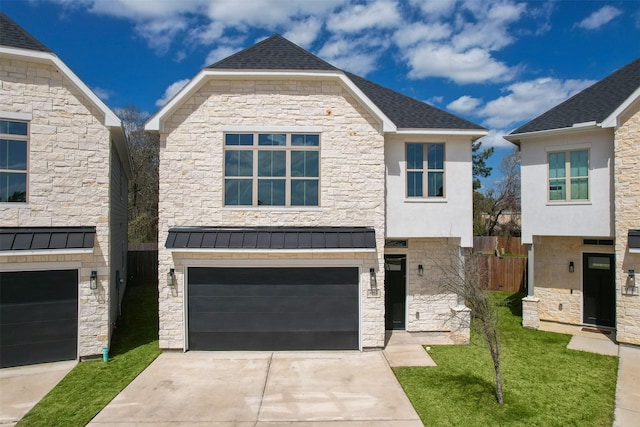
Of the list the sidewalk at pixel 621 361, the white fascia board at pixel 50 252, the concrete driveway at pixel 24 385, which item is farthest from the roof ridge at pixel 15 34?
the sidewalk at pixel 621 361

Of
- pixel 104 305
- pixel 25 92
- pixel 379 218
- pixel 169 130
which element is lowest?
pixel 104 305

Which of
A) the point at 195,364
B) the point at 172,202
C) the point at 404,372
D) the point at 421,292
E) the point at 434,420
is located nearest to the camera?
the point at 434,420

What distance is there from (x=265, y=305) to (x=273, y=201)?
294 centimetres

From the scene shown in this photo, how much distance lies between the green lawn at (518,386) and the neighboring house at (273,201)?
2287 millimetres

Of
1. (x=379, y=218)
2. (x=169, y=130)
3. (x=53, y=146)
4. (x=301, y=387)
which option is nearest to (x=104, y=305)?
(x=53, y=146)

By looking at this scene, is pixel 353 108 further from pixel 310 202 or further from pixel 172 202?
pixel 172 202

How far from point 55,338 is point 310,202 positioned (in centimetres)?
742

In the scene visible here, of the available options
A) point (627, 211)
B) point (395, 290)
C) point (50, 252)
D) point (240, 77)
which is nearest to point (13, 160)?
point (50, 252)

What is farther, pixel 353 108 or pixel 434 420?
pixel 353 108

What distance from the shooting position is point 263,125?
10672 millimetres

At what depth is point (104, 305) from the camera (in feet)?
32.5

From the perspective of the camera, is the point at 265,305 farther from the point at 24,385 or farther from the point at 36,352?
the point at 36,352

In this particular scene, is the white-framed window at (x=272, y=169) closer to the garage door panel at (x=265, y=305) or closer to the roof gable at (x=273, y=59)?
the roof gable at (x=273, y=59)

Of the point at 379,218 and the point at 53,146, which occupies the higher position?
the point at 53,146
